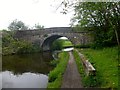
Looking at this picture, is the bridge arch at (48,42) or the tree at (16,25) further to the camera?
the tree at (16,25)

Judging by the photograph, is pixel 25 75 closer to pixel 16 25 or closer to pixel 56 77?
pixel 56 77

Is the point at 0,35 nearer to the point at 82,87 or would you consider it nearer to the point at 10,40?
the point at 10,40

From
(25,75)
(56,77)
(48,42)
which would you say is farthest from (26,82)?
(48,42)

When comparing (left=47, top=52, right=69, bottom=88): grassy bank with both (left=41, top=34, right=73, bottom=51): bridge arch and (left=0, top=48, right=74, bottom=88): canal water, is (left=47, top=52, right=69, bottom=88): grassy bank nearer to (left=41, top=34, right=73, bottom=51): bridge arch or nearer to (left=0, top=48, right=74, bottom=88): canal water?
(left=0, top=48, right=74, bottom=88): canal water

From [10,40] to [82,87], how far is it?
109 feet

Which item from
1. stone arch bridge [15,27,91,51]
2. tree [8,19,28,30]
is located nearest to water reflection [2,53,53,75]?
stone arch bridge [15,27,91,51]

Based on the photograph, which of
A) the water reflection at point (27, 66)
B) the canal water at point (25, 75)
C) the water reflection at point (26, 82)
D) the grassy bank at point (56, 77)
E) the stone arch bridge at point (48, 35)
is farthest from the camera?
the stone arch bridge at point (48, 35)

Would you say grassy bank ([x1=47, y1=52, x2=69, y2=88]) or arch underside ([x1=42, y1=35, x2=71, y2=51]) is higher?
grassy bank ([x1=47, y1=52, x2=69, y2=88])

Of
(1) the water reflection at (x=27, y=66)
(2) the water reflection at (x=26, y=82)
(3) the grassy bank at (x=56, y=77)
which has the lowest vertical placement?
(1) the water reflection at (x=27, y=66)

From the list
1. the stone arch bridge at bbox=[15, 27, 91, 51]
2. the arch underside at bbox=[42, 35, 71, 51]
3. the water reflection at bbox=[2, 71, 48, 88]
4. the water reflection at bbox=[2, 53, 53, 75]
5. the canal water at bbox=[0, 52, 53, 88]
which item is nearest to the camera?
the water reflection at bbox=[2, 71, 48, 88]

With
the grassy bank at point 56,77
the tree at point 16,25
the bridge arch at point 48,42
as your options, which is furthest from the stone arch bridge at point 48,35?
the grassy bank at point 56,77

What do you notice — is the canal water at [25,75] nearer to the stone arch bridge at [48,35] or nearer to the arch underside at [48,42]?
the stone arch bridge at [48,35]

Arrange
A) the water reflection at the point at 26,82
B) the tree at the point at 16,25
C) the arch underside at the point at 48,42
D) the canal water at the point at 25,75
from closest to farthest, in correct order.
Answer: the water reflection at the point at 26,82
the canal water at the point at 25,75
the arch underside at the point at 48,42
the tree at the point at 16,25

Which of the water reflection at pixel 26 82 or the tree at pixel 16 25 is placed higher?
the tree at pixel 16 25
